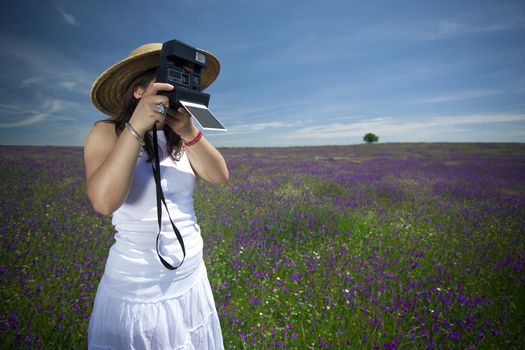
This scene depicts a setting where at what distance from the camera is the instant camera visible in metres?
1.03

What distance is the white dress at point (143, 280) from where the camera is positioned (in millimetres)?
1227

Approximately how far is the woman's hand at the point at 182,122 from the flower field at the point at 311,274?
1.73m

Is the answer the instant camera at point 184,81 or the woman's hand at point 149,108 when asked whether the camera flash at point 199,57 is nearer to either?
the instant camera at point 184,81

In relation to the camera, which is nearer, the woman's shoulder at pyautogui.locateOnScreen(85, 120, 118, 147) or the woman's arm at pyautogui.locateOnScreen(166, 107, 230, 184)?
the woman's shoulder at pyautogui.locateOnScreen(85, 120, 118, 147)

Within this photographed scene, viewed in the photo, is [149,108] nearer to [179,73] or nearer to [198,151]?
[179,73]

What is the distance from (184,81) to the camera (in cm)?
111

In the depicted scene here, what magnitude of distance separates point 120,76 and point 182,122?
51cm

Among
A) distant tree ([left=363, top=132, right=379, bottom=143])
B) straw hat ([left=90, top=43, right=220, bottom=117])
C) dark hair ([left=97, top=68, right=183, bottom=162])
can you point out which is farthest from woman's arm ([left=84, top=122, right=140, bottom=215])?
distant tree ([left=363, top=132, right=379, bottom=143])

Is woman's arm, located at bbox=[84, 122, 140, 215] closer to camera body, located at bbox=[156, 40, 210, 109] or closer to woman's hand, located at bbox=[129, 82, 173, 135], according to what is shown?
woman's hand, located at bbox=[129, 82, 173, 135]

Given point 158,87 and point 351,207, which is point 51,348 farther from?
point 351,207

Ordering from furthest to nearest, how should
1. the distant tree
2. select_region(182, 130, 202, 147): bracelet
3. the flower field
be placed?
the distant tree < the flower field < select_region(182, 130, 202, 147): bracelet

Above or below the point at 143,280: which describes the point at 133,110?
above

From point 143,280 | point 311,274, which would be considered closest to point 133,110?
point 143,280

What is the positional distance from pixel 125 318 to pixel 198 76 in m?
1.26
